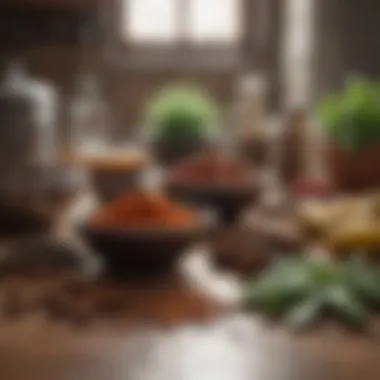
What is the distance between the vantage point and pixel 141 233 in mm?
942

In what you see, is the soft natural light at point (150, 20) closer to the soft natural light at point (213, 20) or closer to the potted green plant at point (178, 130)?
the soft natural light at point (213, 20)

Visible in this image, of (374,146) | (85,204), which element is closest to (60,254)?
(85,204)

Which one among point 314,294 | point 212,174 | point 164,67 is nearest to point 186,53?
point 164,67

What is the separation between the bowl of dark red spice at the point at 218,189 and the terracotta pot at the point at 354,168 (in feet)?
0.85

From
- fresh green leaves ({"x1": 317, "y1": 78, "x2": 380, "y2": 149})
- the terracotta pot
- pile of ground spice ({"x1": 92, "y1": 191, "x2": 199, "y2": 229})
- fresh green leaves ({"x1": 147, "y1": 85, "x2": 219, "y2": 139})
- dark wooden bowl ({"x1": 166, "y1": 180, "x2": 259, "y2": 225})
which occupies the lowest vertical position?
fresh green leaves ({"x1": 147, "y1": 85, "x2": 219, "y2": 139})

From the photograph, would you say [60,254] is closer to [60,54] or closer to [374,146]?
[374,146]

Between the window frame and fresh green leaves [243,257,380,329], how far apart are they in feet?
9.69

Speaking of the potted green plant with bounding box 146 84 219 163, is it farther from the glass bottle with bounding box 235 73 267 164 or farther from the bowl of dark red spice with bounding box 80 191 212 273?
the bowl of dark red spice with bounding box 80 191 212 273

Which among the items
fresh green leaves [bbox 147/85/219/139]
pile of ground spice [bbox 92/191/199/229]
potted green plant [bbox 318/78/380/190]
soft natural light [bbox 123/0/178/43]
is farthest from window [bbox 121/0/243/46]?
pile of ground spice [bbox 92/191/199/229]

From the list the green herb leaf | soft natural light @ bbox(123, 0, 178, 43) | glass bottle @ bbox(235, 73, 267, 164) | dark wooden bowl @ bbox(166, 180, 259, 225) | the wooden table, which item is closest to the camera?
the wooden table

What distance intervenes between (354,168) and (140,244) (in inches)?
26.6

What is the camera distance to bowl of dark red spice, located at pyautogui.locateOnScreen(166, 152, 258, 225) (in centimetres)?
125

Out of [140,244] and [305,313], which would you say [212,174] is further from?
[305,313]

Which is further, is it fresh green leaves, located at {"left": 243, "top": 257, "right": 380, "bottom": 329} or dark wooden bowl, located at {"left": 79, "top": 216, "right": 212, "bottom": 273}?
dark wooden bowl, located at {"left": 79, "top": 216, "right": 212, "bottom": 273}
